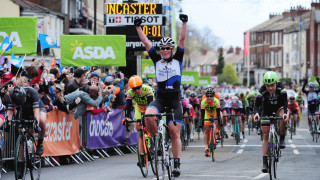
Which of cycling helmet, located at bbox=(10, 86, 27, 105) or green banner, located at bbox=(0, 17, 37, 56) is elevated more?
green banner, located at bbox=(0, 17, 37, 56)

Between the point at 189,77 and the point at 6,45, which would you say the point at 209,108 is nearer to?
the point at 6,45

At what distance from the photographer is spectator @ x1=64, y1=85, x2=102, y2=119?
1587 centimetres

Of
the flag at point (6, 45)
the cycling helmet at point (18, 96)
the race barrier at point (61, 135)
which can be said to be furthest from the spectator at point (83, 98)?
the cycling helmet at point (18, 96)

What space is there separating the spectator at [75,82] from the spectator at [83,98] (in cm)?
38

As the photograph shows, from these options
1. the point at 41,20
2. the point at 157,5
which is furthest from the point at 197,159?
the point at 41,20

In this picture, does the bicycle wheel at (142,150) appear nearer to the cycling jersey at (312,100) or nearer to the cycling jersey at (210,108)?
the cycling jersey at (210,108)

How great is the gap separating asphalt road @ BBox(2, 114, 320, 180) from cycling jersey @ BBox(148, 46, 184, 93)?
1.88 meters

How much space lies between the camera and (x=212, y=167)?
48.3 feet

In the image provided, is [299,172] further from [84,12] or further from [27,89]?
[84,12]

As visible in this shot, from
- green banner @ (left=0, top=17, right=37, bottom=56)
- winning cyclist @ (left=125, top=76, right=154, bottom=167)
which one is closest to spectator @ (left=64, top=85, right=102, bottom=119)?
green banner @ (left=0, top=17, right=37, bottom=56)

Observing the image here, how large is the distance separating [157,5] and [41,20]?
1961 cm

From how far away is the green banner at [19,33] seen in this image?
51.4ft

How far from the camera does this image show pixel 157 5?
24.3 m

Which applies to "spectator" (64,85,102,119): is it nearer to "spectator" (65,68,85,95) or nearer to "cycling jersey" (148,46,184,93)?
"spectator" (65,68,85,95)
